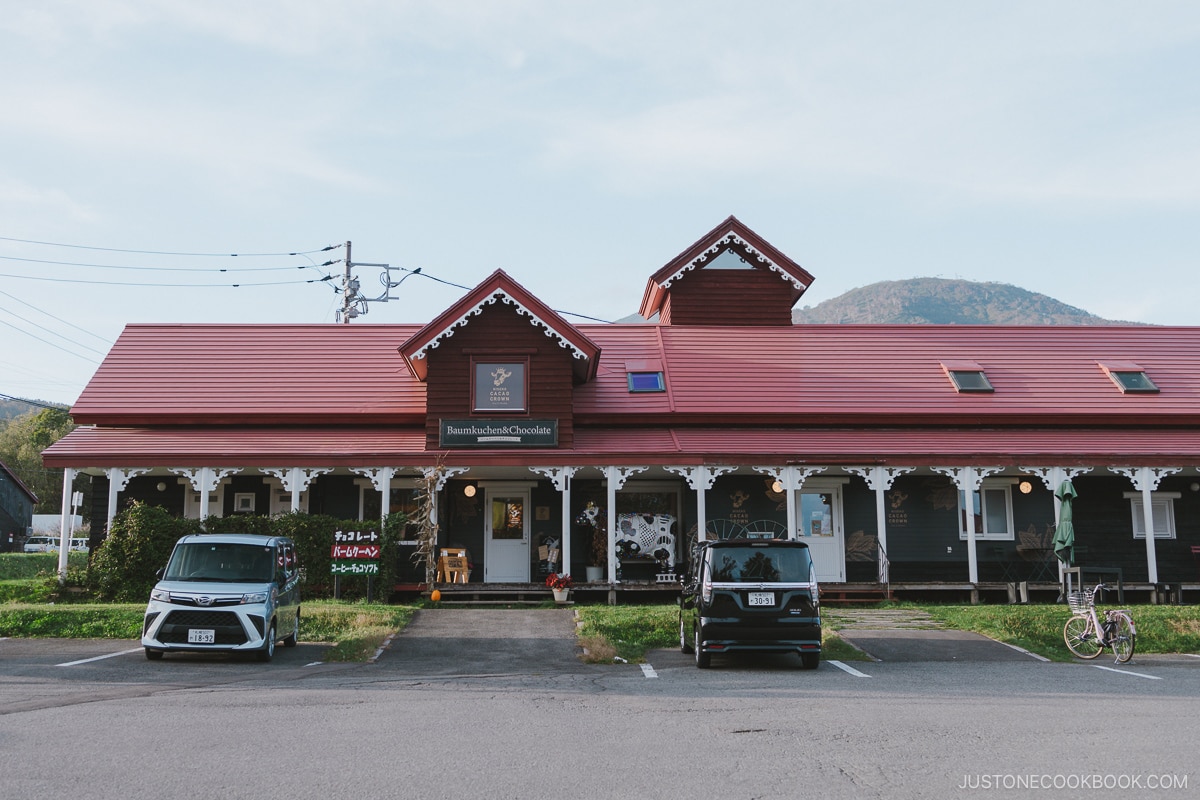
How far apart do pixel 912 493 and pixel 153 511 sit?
55.5 ft

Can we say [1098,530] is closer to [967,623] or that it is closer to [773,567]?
[967,623]

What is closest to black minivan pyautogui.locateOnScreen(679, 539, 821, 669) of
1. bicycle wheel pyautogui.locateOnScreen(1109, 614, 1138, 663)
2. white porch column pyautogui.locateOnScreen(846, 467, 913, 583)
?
bicycle wheel pyautogui.locateOnScreen(1109, 614, 1138, 663)

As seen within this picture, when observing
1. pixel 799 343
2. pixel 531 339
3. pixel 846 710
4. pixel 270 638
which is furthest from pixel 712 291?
pixel 846 710

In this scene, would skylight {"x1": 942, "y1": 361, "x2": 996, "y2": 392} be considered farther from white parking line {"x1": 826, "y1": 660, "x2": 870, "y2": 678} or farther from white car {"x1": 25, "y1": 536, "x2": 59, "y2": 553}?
white car {"x1": 25, "y1": 536, "x2": 59, "y2": 553}

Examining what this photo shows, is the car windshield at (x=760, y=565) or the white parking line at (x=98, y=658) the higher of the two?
the car windshield at (x=760, y=565)

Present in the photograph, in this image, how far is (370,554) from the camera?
2084cm

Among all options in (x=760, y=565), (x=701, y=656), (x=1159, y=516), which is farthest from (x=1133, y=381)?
(x=701, y=656)

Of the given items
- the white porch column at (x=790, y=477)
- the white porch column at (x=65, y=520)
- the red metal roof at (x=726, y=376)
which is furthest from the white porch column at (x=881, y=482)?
the white porch column at (x=65, y=520)

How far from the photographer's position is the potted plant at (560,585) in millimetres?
22594

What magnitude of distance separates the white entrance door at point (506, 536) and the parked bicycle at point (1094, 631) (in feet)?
41.3

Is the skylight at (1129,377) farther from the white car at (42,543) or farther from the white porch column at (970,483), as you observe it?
the white car at (42,543)

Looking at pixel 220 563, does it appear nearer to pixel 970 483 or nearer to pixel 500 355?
pixel 500 355

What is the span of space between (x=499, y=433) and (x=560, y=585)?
13.1 feet

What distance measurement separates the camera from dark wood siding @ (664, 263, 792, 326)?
31.1 metres
